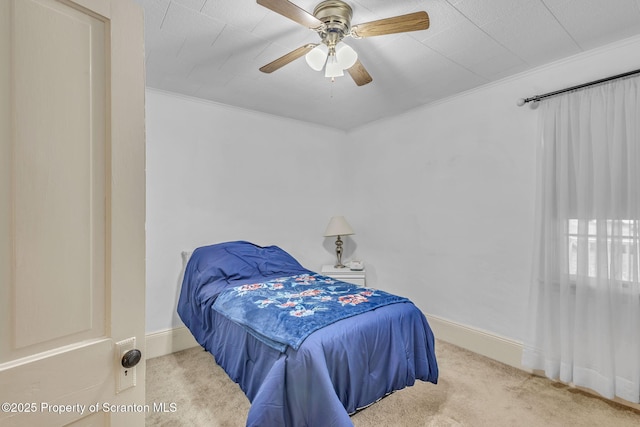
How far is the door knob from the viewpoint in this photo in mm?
869

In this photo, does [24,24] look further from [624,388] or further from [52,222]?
[624,388]

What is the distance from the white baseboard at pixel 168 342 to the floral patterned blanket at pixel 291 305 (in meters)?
0.98

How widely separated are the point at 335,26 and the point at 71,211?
152cm

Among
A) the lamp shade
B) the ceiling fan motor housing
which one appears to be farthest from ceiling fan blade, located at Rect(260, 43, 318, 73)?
the lamp shade

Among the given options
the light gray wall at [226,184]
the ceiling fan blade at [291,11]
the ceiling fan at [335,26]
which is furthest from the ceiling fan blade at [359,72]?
the light gray wall at [226,184]

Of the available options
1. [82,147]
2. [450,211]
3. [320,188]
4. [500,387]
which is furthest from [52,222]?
[320,188]

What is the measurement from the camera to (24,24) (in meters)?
0.74

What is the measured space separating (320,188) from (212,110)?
1619 millimetres

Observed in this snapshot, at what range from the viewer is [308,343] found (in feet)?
5.22

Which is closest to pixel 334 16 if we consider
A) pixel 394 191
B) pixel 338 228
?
pixel 394 191

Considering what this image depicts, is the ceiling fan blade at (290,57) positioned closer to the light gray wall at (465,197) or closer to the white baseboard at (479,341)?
the light gray wall at (465,197)

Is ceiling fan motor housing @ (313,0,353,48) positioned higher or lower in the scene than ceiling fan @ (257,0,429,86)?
higher

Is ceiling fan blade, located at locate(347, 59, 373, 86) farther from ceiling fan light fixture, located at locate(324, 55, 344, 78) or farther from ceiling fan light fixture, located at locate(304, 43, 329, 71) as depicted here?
ceiling fan light fixture, located at locate(304, 43, 329, 71)

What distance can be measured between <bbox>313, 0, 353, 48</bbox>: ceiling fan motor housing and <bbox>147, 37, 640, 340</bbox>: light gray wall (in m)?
1.79
